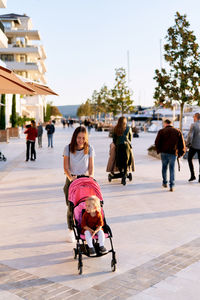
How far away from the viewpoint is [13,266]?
4.57m

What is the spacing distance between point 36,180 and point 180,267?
6743 mm

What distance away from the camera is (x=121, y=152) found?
1006cm

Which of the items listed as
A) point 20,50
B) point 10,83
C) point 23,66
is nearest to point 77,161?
point 10,83

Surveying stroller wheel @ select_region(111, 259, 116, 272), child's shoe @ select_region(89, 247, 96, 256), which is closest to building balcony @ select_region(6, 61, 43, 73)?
child's shoe @ select_region(89, 247, 96, 256)

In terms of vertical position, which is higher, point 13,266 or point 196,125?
point 196,125

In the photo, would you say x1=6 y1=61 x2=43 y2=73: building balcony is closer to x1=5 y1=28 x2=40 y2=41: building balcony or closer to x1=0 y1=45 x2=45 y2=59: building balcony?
x1=0 y1=45 x2=45 y2=59: building balcony

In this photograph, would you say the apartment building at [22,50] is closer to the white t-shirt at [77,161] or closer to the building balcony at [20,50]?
the building balcony at [20,50]

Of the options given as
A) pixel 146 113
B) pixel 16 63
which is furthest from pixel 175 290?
pixel 146 113

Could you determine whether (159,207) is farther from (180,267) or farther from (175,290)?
(175,290)

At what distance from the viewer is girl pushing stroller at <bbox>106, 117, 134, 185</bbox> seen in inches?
392

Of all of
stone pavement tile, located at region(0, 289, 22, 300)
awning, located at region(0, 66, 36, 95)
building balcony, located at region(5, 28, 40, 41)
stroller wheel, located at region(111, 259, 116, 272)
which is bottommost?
stone pavement tile, located at region(0, 289, 22, 300)

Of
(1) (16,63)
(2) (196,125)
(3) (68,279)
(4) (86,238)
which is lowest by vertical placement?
(3) (68,279)

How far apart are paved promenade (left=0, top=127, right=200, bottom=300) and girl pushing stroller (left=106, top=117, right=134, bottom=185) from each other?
561 millimetres

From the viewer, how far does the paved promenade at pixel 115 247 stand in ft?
12.9
